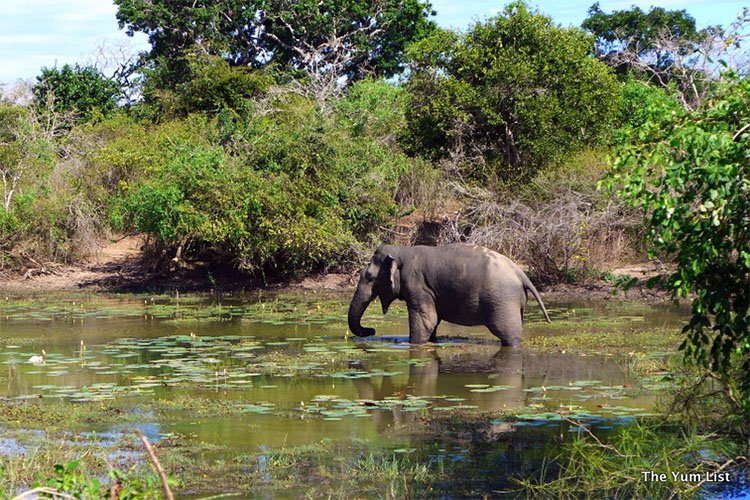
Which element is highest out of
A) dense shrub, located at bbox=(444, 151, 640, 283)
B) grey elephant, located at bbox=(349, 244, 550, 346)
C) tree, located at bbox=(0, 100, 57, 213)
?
tree, located at bbox=(0, 100, 57, 213)

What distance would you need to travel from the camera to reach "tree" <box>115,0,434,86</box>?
40.9 meters

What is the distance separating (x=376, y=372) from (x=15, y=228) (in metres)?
14.8

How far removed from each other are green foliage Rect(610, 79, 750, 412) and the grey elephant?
7.14 m

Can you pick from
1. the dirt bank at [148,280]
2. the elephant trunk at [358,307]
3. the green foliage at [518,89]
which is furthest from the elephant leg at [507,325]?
the green foliage at [518,89]

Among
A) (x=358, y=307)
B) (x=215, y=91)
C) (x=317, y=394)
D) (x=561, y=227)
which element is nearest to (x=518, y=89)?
(x=561, y=227)

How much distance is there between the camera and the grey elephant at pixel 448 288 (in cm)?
1552

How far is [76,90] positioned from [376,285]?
26.4 metres

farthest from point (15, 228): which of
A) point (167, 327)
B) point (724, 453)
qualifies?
point (724, 453)

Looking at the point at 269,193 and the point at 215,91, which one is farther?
the point at 215,91

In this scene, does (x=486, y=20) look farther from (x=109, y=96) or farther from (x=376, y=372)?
(x=109, y=96)

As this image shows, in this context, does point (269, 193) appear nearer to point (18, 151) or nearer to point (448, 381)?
point (18, 151)

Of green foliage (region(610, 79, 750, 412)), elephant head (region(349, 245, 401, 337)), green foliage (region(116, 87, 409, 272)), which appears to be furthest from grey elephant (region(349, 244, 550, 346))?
green foliage (region(116, 87, 409, 272))

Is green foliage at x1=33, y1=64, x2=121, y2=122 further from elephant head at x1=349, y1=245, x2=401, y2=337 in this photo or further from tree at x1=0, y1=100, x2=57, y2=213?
elephant head at x1=349, y1=245, x2=401, y2=337

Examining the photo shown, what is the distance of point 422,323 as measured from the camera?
1583 cm
